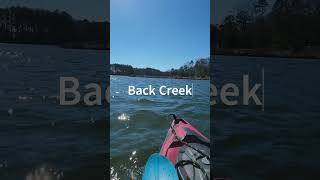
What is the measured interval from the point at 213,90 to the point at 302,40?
2.76 feet

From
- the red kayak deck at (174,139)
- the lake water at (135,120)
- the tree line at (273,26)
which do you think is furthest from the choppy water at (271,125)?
the red kayak deck at (174,139)

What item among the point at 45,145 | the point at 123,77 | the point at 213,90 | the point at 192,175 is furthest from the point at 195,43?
the point at 45,145

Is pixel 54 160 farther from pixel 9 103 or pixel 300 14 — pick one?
pixel 300 14

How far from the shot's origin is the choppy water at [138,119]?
2619 millimetres

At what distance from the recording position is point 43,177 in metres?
2.41

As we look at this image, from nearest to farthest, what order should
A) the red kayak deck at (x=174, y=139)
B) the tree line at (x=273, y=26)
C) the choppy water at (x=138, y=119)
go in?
the choppy water at (x=138, y=119) → the red kayak deck at (x=174, y=139) → the tree line at (x=273, y=26)

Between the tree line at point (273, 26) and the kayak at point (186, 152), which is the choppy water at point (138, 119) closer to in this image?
the kayak at point (186, 152)

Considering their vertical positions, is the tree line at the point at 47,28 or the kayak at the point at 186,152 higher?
the tree line at the point at 47,28

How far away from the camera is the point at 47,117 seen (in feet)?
8.11

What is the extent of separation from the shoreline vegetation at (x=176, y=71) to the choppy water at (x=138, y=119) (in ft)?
0.08

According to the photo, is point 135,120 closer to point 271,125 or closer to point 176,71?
point 176,71

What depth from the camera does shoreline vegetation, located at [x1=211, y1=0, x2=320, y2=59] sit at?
3051 millimetres

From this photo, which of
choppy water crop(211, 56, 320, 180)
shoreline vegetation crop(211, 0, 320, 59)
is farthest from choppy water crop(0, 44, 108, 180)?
shoreline vegetation crop(211, 0, 320, 59)

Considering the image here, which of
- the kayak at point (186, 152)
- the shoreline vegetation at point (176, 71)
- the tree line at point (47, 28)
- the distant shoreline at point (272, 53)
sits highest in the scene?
the tree line at point (47, 28)
